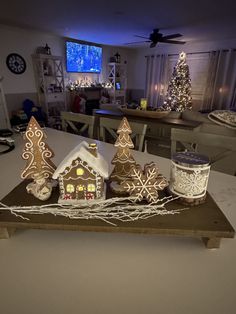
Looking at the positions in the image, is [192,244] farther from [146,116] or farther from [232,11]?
[232,11]

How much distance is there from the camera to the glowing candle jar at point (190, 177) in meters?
0.62

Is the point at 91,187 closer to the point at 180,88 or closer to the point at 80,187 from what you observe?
the point at 80,187

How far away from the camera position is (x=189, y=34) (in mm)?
4387

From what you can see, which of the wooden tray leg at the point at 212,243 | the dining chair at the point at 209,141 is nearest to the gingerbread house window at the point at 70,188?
the wooden tray leg at the point at 212,243

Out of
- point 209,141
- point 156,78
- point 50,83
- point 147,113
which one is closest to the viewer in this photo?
point 209,141

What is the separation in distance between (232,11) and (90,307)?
3797 millimetres

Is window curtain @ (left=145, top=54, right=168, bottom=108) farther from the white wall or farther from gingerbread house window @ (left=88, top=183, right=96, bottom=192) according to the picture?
gingerbread house window @ (left=88, top=183, right=96, bottom=192)

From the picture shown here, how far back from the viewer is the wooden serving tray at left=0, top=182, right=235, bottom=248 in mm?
570

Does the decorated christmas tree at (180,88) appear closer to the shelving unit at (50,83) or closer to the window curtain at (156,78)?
the window curtain at (156,78)

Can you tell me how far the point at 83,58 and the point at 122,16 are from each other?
91.8 inches

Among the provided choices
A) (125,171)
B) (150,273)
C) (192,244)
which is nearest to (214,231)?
(192,244)

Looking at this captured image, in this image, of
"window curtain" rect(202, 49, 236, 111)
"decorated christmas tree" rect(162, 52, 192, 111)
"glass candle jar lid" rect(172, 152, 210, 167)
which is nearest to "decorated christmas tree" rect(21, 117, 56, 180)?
"glass candle jar lid" rect(172, 152, 210, 167)

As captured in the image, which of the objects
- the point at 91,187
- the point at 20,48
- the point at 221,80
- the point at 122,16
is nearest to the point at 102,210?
the point at 91,187

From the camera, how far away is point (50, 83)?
185 inches
